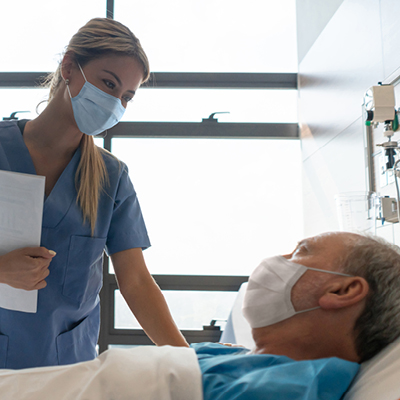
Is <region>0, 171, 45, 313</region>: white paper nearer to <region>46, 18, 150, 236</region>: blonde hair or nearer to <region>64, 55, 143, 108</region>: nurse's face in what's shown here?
<region>46, 18, 150, 236</region>: blonde hair

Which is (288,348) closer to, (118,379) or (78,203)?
(118,379)

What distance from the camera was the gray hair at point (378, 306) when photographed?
31.5 inches

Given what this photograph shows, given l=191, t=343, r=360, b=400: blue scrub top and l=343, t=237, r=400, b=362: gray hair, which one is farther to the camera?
l=343, t=237, r=400, b=362: gray hair

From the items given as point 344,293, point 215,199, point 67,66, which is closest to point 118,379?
point 344,293

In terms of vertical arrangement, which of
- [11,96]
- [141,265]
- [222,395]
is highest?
[11,96]

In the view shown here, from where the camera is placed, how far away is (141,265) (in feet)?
4.14

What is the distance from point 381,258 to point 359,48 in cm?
127

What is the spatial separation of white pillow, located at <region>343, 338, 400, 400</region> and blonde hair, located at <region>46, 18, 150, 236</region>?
0.81m

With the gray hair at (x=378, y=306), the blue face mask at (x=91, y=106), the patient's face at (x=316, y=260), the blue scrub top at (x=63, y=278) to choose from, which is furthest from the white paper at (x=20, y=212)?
the gray hair at (x=378, y=306)

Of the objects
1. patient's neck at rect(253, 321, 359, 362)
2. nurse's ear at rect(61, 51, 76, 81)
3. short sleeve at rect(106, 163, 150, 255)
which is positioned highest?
nurse's ear at rect(61, 51, 76, 81)

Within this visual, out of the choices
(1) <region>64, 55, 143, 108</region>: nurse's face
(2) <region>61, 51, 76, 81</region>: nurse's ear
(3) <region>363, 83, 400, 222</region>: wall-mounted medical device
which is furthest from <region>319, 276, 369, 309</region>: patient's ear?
(2) <region>61, 51, 76, 81</region>: nurse's ear

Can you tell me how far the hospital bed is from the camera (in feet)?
2.14

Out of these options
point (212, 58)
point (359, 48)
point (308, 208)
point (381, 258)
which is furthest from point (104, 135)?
point (381, 258)

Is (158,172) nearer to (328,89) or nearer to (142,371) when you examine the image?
(328,89)
